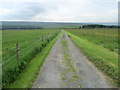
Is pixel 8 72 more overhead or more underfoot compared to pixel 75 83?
more overhead

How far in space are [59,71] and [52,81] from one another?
4.50 ft

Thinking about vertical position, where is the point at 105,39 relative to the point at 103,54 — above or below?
above

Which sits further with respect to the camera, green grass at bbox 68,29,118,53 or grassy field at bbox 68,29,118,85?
green grass at bbox 68,29,118,53

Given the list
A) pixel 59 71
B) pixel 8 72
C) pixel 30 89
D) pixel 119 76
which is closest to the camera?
pixel 30 89

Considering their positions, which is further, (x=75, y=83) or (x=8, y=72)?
(x=8, y=72)

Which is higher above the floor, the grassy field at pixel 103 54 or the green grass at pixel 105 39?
the green grass at pixel 105 39

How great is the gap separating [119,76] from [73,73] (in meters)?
2.51

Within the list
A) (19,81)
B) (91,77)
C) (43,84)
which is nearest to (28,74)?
(19,81)

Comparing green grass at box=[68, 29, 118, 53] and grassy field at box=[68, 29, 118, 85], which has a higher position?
green grass at box=[68, 29, 118, 53]

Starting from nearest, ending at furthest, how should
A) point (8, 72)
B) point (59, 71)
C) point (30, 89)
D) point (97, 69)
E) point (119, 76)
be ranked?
point (30, 89), point (8, 72), point (119, 76), point (59, 71), point (97, 69)

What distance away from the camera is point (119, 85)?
17.9ft

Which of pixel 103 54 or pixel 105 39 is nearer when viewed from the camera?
pixel 103 54

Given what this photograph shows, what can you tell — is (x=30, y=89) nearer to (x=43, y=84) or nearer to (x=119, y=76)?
(x=43, y=84)

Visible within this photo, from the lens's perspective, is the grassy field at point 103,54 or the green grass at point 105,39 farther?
the green grass at point 105,39
